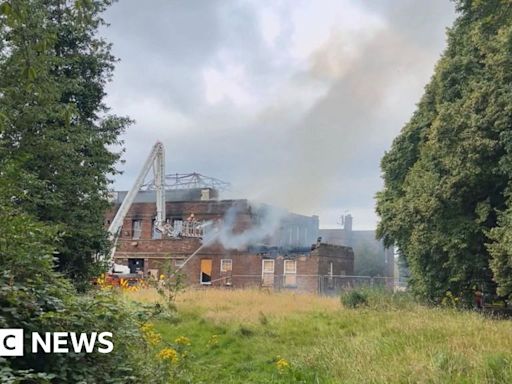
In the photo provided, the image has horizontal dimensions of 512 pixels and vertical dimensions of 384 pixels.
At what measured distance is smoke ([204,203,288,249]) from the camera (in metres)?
34.6

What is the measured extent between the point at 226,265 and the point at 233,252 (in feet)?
3.37

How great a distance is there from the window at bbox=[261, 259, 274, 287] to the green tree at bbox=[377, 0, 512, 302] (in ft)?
52.2

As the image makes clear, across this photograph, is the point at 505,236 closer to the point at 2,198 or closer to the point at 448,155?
the point at 448,155

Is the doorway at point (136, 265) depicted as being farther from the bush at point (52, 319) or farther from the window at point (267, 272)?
the bush at point (52, 319)

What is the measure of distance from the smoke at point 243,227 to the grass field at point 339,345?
19173 millimetres

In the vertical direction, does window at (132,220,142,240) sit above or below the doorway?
above

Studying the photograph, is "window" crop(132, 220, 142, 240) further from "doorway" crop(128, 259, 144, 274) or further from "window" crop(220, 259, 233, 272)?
"window" crop(220, 259, 233, 272)

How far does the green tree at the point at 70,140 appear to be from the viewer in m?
Answer: 11.0

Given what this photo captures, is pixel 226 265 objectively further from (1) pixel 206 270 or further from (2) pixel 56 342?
(2) pixel 56 342

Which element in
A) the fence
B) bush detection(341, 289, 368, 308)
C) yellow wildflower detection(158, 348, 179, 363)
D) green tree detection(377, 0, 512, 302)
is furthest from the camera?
the fence

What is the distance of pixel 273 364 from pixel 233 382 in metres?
1.18

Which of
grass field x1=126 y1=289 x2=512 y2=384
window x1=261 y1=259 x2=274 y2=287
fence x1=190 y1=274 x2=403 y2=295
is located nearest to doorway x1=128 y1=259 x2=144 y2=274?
fence x1=190 y1=274 x2=403 y2=295

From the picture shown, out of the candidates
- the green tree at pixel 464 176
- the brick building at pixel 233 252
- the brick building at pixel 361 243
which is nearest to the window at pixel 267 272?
the brick building at pixel 233 252

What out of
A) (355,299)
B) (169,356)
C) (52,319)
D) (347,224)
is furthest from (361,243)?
(52,319)
